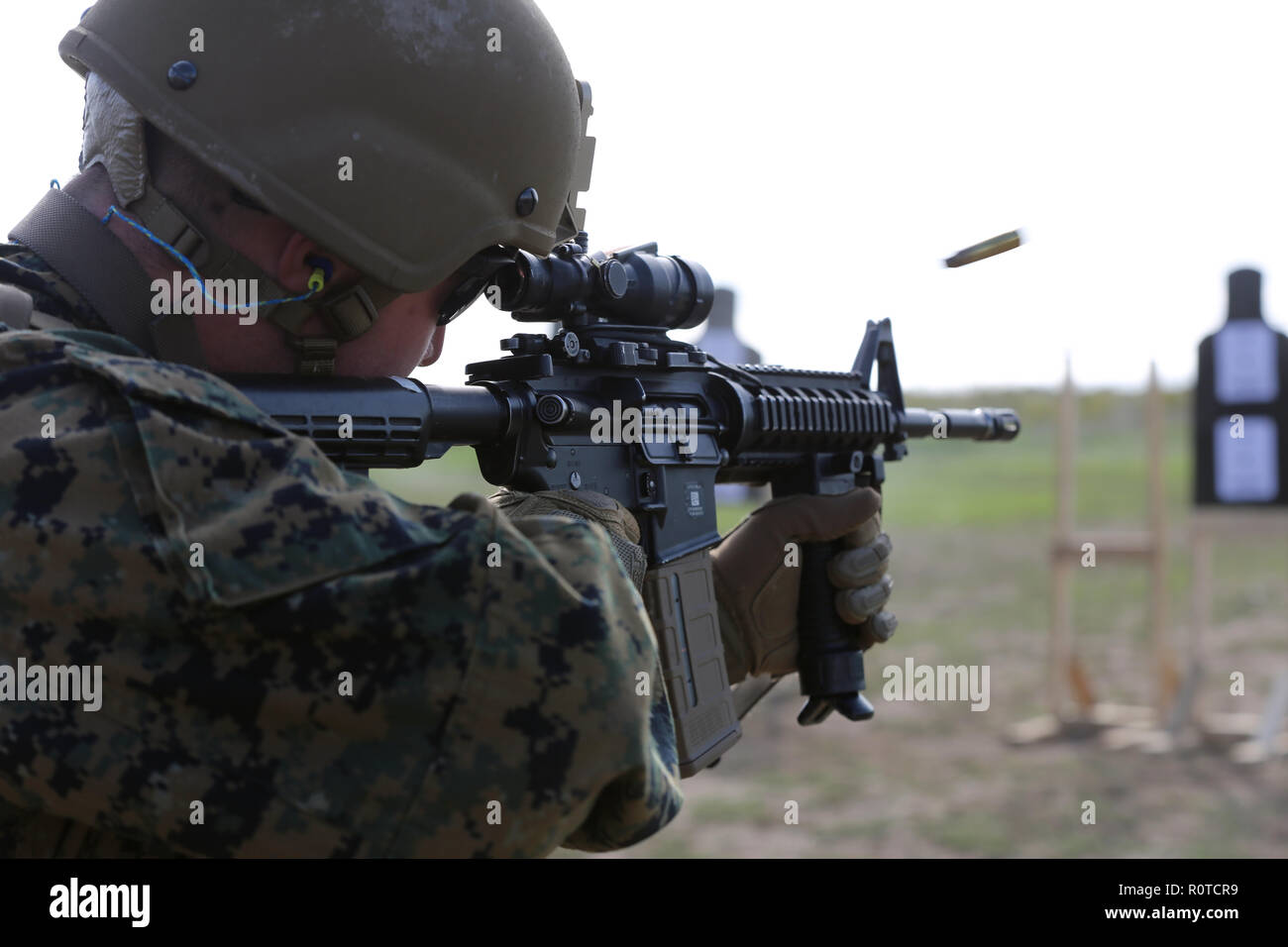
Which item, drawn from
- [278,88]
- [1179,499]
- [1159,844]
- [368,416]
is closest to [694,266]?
[368,416]

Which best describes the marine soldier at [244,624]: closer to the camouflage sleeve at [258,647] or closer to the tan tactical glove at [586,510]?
the camouflage sleeve at [258,647]

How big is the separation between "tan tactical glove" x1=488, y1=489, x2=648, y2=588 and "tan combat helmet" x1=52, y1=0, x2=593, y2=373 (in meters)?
0.62

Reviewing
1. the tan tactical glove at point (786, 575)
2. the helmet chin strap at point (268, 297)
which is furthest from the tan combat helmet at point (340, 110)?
the tan tactical glove at point (786, 575)

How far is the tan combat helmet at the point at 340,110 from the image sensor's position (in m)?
1.94

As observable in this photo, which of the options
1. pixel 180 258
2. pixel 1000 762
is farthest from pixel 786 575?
pixel 1000 762

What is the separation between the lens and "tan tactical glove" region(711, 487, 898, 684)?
3.35 m

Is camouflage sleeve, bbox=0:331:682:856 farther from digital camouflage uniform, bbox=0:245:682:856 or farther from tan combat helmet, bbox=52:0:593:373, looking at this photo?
tan combat helmet, bbox=52:0:593:373

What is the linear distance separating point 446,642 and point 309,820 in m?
0.26

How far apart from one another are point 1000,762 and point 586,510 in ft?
24.1

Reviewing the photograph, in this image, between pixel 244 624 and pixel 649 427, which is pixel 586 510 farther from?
pixel 244 624

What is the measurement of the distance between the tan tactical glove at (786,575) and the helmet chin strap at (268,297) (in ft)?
4.95

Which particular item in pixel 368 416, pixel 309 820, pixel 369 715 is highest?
pixel 368 416

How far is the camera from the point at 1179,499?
26859mm
